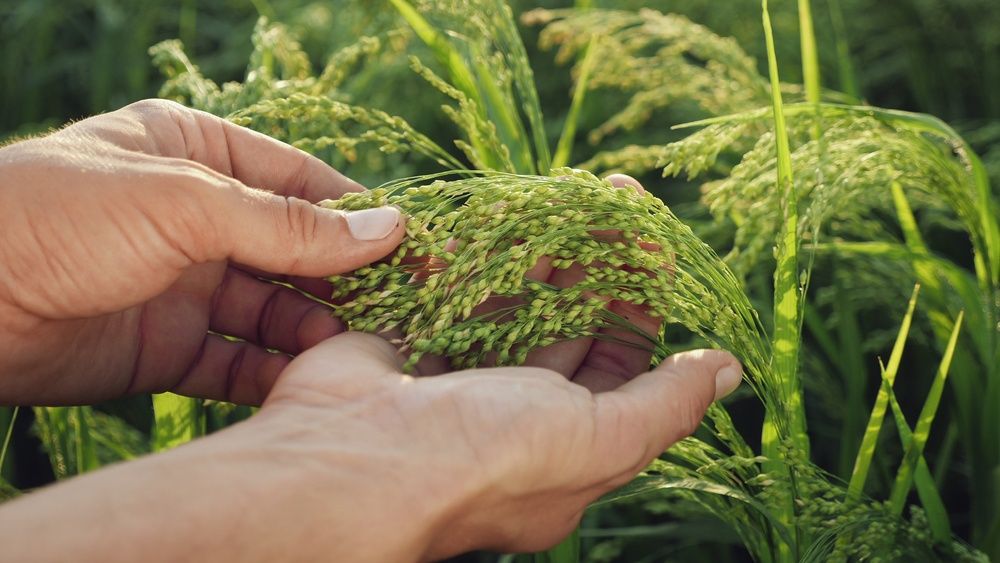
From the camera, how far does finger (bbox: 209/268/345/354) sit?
2.26 metres

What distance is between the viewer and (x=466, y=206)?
177 cm

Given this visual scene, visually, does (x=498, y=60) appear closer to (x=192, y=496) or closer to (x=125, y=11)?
(x=192, y=496)

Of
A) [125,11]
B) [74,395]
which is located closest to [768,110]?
[74,395]

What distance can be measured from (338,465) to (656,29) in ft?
6.00

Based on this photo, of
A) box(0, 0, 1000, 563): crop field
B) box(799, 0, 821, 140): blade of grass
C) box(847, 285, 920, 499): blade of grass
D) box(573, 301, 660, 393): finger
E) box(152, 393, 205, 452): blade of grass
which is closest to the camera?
box(0, 0, 1000, 563): crop field

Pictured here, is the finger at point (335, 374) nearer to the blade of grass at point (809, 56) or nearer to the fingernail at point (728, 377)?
the fingernail at point (728, 377)

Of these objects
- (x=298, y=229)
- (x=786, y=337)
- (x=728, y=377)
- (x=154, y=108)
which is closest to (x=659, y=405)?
(x=728, y=377)

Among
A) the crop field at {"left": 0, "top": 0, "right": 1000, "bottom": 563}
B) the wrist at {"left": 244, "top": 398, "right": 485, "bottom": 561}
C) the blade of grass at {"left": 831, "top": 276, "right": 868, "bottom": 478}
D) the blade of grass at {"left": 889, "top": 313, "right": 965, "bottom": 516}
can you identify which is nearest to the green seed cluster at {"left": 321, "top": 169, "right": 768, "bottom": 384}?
the crop field at {"left": 0, "top": 0, "right": 1000, "bottom": 563}

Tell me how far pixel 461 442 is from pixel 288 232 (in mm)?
625

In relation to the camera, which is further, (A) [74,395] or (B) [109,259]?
(A) [74,395]

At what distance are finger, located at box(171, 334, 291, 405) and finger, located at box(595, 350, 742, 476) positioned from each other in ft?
3.02

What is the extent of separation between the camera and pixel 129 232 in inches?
72.5

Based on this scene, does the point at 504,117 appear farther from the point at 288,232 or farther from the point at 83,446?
the point at 83,446

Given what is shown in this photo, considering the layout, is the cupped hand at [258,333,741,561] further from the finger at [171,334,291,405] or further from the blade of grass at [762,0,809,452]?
the finger at [171,334,291,405]
